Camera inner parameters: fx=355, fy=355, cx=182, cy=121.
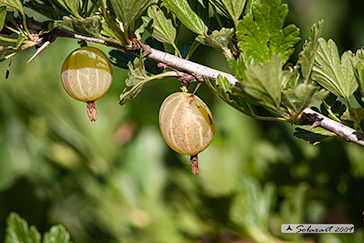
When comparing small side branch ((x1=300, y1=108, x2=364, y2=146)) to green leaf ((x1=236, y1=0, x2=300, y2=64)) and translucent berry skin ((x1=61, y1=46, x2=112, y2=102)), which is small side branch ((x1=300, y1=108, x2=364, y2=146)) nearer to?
green leaf ((x1=236, y1=0, x2=300, y2=64))

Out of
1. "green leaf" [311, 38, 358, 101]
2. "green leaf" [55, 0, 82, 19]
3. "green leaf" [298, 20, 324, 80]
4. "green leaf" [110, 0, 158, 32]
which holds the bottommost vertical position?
"green leaf" [311, 38, 358, 101]

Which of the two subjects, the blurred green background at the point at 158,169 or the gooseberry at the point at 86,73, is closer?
the gooseberry at the point at 86,73

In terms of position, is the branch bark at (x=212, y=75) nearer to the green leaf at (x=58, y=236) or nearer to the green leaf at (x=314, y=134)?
the green leaf at (x=314, y=134)

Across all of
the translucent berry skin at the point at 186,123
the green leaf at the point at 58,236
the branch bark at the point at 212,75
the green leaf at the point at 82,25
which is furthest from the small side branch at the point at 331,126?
the green leaf at the point at 58,236

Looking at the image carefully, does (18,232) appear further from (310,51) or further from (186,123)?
(310,51)

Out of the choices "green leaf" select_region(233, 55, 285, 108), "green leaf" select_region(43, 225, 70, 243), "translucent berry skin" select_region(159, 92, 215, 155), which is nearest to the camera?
"green leaf" select_region(233, 55, 285, 108)

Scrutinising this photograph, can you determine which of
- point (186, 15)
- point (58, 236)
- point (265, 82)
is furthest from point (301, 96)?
point (58, 236)

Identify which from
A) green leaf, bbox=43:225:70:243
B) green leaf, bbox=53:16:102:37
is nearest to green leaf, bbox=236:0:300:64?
green leaf, bbox=53:16:102:37
